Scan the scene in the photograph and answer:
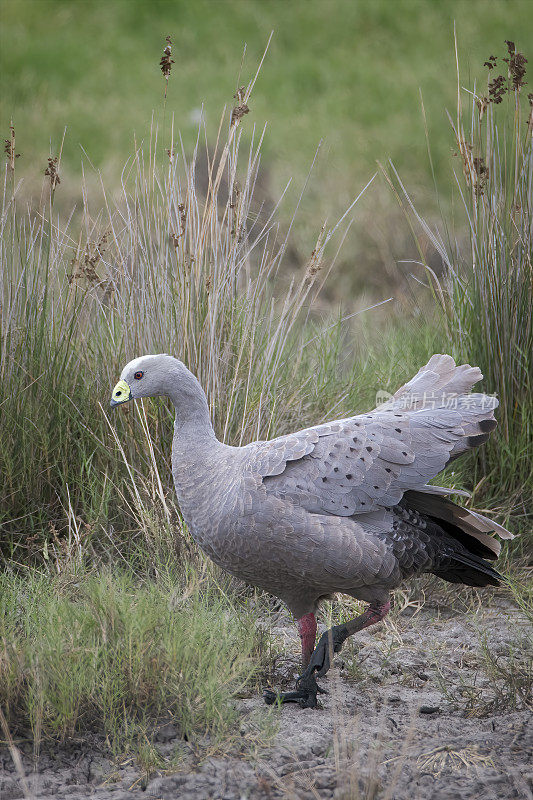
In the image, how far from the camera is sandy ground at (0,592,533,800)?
2.52 meters

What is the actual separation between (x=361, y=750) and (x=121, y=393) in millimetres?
1337

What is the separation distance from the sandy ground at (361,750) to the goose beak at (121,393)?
1.04m

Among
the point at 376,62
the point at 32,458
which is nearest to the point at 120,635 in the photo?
the point at 32,458

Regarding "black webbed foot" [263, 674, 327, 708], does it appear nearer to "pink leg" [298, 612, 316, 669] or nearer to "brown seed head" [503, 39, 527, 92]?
"pink leg" [298, 612, 316, 669]

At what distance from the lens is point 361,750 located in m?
2.72

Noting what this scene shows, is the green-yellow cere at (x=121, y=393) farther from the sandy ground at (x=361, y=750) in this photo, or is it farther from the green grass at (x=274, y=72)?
the green grass at (x=274, y=72)

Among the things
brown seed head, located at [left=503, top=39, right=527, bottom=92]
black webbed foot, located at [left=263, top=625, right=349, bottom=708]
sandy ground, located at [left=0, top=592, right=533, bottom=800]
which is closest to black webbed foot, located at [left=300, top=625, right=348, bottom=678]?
black webbed foot, located at [left=263, top=625, right=349, bottom=708]

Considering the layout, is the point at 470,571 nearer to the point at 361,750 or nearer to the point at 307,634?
the point at 307,634

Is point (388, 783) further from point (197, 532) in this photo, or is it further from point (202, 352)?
point (202, 352)

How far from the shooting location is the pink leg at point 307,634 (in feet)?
10.7

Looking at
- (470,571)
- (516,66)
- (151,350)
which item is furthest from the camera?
(151,350)

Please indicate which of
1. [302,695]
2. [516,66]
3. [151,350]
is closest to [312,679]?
[302,695]

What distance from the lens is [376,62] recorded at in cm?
1036

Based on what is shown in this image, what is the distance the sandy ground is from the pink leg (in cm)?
12
